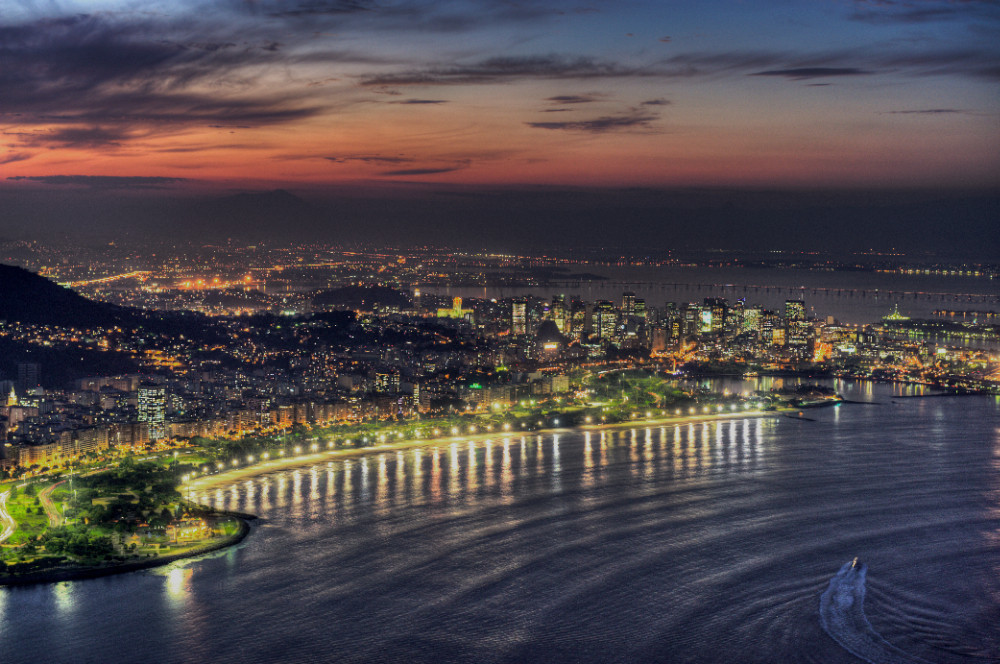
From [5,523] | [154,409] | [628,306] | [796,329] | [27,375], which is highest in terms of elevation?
[628,306]

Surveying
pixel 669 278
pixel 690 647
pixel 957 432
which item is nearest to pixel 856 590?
pixel 690 647

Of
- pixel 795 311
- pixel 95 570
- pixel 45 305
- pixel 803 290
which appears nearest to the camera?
pixel 95 570

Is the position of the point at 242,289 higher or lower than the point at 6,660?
higher

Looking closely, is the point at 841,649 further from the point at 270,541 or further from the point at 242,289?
the point at 242,289

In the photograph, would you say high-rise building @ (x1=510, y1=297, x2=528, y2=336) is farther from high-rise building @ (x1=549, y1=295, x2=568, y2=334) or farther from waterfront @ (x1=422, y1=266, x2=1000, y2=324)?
waterfront @ (x1=422, y1=266, x2=1000, y2=324)

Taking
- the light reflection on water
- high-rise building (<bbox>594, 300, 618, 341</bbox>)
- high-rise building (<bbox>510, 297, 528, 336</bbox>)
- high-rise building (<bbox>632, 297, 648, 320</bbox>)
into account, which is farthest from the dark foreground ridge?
high-rise building (<bbox>632, 297, 648, 320</bbox>)

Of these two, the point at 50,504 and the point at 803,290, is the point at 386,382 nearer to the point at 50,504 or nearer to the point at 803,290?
the point at 50,504

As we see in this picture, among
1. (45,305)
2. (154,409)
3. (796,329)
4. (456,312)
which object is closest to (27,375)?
(154,409)

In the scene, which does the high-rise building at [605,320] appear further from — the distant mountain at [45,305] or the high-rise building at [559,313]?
the distant mountain at [45,305]
